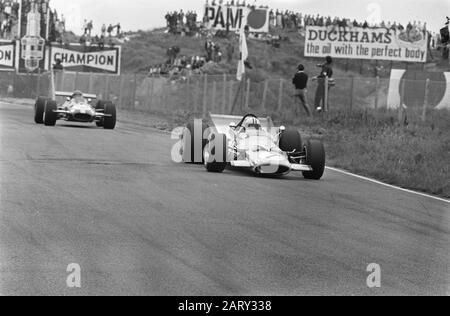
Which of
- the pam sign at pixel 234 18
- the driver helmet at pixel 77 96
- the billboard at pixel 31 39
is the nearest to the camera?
the driver helmet at pixel 77 96

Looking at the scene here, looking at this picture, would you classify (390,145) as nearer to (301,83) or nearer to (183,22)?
(301,83)

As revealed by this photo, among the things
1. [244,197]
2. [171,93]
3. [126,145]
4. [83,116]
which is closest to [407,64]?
[171,93]

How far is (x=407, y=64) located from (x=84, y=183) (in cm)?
4513

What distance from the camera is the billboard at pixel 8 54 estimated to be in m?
58.0

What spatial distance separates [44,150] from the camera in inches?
654

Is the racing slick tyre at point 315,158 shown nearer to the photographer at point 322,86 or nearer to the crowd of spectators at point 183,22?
the photographer at point 322,86

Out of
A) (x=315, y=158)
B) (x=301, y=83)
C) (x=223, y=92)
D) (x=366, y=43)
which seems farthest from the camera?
(x=366, y=43)

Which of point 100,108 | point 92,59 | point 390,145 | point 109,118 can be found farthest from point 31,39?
point 390,145

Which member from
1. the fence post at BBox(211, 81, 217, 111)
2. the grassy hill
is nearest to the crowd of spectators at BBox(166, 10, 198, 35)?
the grassy hill

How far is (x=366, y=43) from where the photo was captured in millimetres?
51688

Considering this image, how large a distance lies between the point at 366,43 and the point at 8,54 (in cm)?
2191

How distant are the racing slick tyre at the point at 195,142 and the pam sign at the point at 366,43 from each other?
3538cm

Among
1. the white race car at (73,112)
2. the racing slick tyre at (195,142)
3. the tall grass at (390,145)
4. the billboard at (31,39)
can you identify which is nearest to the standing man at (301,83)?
the tall grass at (390,145)

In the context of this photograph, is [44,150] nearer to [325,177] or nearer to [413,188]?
[325,177]
